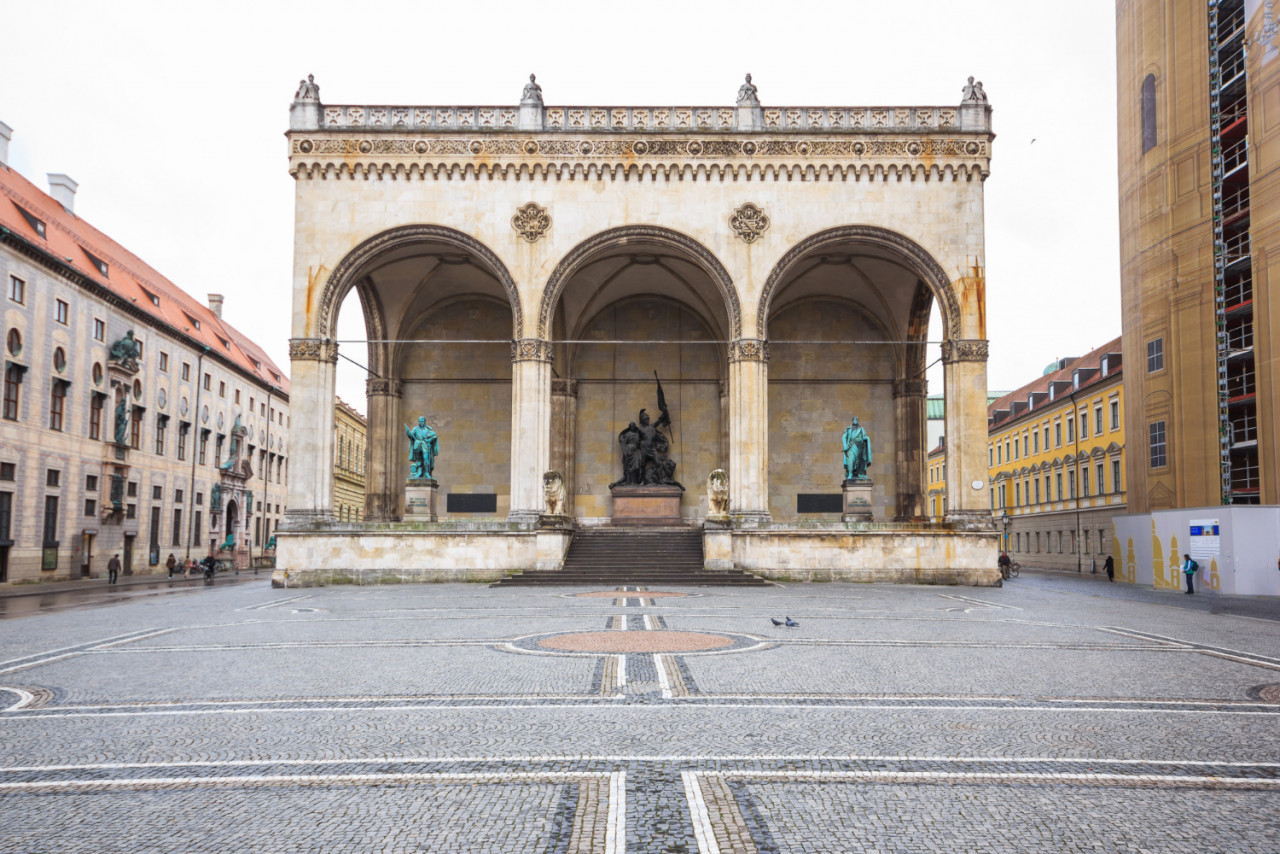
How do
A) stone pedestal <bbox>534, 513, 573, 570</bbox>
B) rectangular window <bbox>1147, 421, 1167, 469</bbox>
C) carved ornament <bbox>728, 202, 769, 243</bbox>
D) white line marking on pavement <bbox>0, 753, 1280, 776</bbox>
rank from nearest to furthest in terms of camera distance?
white line marking on pavement <bbox>0, 753, 1280, 776</bbox>, stone pedestal <bbox>534, 513, 573, 570</bbox>, carved ornament <bbox>728, 202, 769, 243</bbox>, rectangular window <bbox>1147, 421, 1167, 469</bbox>

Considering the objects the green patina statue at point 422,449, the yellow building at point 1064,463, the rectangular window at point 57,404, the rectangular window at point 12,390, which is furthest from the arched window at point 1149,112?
the rectangular window at point 57,404

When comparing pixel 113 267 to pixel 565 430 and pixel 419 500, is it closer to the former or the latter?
pixel 565 430

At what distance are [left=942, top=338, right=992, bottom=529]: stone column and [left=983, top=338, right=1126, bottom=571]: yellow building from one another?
1530cm

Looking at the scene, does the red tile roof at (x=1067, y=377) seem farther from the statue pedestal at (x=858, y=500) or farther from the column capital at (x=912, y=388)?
the statue pedestal at (x=858, y=500)

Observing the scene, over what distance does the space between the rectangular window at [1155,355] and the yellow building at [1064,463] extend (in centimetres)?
780

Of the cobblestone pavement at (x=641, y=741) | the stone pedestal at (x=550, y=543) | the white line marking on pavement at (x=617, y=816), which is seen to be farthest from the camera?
the stone pedestal at (x=550, y=543)

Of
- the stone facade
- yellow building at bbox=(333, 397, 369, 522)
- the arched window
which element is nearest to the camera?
the arched window

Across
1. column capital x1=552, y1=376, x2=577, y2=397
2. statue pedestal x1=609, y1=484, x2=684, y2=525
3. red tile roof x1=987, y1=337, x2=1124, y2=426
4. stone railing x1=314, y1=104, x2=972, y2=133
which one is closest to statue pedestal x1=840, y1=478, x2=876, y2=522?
statue pedestal x1=609, y1=484, x2=684, y2=525

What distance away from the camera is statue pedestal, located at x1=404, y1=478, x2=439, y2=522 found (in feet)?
96.8

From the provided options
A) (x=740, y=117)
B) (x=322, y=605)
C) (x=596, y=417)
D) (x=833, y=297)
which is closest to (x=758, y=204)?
(x=740, y=117)

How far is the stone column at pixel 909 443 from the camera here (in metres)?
35.2

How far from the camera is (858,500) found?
30203 mm

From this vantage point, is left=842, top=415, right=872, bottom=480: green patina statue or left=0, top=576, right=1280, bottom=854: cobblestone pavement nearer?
left=0, top=576, right=1280, bottom=854: cobblestone pavement

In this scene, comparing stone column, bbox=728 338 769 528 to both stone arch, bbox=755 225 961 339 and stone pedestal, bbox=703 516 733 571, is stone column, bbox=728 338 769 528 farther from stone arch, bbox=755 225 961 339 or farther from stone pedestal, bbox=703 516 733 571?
stone pedestal, bbox=703 516 733 571
